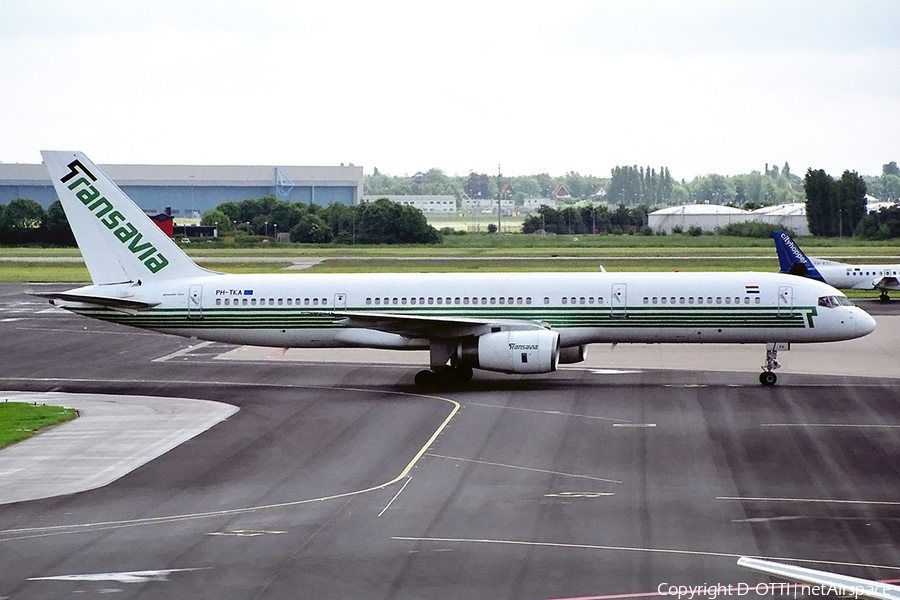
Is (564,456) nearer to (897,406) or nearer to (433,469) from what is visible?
(433,469)

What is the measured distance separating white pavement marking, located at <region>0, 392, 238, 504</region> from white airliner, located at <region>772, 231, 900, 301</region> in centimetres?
4073

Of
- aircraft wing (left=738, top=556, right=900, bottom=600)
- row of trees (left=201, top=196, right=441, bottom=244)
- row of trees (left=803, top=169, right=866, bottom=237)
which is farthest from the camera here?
row of trees (left=803, top=169, right=866, bottom=237)

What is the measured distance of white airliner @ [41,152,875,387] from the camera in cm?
3859

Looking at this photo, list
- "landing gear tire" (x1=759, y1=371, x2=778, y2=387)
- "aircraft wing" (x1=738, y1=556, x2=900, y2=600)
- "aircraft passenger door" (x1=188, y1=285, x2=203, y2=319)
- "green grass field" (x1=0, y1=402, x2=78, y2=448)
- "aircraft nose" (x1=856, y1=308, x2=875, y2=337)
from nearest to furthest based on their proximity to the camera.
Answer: "aircraft wing" (x1=738, y1=556, x2=900, y2=600) → "green grass field" (x1=0, y1=402, x2=78, y2=448) → "landing gear tire" (x1=759, y1=371, x2=778, y2=387) → "aircraft nose" (x1=856, y1=308, x2=875, y2=337) → "aircraft passenger door" (x1=188, y1=285, x2=203, y2=319)

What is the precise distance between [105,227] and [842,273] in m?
46.1

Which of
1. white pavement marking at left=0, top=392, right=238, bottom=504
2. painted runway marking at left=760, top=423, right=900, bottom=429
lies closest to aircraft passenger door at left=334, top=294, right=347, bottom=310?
white pavement marking at left=0, top=392, right=238, bottom=504

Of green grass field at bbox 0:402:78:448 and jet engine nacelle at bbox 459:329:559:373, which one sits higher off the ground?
jet engine nacelle at bbox 459:329:559:373

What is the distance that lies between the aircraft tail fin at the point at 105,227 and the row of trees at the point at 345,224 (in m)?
86.7

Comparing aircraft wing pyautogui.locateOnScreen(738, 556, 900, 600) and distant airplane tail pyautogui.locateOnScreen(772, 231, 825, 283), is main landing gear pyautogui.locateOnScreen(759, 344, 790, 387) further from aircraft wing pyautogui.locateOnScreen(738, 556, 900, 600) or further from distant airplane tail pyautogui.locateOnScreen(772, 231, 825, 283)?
distant airplane tail pyautogui.locateOnScreen(772, 231, 825, 283)

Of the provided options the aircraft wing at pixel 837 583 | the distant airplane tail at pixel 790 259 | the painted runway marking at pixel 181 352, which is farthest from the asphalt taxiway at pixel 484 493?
the distant airplane tail at pixel 790 259

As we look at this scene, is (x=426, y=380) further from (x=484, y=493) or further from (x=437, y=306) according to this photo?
(x=484, y=493)

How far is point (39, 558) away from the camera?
1955 cm

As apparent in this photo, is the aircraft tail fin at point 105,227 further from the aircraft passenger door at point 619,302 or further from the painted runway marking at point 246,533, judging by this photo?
the painted runway marking at point 246,533

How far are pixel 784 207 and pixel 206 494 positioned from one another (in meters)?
155
